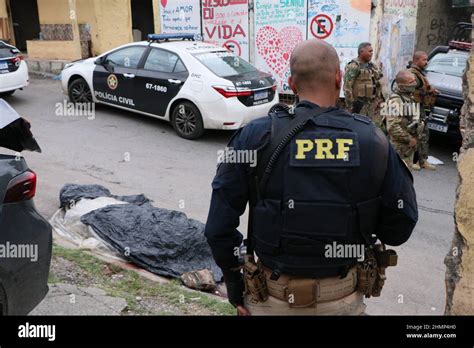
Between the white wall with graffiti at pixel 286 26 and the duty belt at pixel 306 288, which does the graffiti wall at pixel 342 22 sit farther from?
the duty belt at pixel 306 288

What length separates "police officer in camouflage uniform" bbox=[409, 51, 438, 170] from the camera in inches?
300

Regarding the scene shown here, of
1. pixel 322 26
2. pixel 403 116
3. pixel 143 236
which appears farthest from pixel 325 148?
pixel 322 26

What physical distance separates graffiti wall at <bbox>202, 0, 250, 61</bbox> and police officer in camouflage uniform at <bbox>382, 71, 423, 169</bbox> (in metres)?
6.34

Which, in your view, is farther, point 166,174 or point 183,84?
point 183,84

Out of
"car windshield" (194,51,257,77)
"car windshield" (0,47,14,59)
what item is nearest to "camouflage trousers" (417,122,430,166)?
"car windshield" (194,51,257,77)

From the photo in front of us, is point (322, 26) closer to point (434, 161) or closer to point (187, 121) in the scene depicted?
point (187, 121)

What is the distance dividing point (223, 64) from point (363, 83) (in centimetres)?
252

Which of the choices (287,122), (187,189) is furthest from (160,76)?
(287,122)

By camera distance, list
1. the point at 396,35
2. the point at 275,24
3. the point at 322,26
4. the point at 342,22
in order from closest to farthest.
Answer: the point at 342,22, the point at 322,26, the point at 275,24, the point at 396,35

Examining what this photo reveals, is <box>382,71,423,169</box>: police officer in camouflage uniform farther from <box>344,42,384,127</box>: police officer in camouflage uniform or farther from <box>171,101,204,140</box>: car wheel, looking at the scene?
<box>171,101,204,140</box>: car wheel

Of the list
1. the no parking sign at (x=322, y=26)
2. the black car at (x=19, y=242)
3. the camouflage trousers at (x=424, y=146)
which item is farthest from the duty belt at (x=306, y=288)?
the no parking sign at (x=322, y=26)

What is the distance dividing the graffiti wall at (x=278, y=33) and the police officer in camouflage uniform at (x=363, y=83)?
343 cm

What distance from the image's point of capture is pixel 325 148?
2170 mm

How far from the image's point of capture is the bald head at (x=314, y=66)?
2205mm
